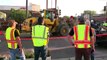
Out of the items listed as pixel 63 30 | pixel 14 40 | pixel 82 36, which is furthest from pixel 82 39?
pixel 63 30

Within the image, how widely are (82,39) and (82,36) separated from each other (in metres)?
0.08

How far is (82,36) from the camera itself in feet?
28.2

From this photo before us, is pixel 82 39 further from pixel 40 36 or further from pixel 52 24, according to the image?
pixel 52 24

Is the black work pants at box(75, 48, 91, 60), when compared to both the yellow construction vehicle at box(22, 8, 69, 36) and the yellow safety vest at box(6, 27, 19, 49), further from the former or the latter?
the yellow construction vehicle at box(22, 8, 69, 36)

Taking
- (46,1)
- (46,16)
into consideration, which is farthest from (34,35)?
(46,1)

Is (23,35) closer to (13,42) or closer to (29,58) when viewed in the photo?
(29,58)

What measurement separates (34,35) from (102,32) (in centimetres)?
929

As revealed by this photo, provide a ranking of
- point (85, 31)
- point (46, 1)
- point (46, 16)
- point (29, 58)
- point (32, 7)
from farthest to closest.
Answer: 1. point (32, 7)
2. point (46, 1)
3. point (46, 16)
4. point (29, 58)
5. point (85, 31)

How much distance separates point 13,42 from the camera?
9.96m

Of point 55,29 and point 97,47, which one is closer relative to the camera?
point 97,47

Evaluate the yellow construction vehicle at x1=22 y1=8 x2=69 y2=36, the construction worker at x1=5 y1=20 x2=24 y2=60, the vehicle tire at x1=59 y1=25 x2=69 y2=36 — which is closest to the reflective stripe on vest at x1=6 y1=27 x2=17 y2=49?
the construction worker at x1=5 y1=20 x2=24 y2=60

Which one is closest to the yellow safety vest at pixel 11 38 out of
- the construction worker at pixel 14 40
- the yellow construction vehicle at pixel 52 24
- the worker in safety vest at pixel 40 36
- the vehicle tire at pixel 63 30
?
the construction worker at pixel 14 40

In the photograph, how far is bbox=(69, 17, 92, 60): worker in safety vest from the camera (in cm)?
855

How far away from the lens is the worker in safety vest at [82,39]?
855 centimetres
